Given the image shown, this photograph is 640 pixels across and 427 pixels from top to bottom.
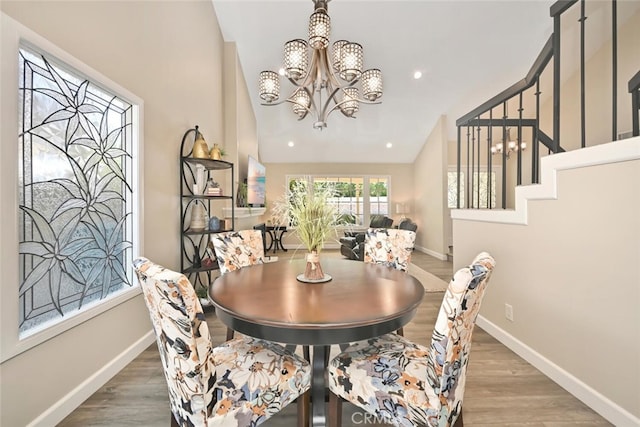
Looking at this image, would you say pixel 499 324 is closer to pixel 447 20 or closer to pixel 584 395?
pixel 584 395

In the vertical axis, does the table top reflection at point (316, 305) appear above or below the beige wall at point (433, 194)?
below

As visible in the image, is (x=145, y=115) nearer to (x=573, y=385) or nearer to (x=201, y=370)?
(x=201, y=370)

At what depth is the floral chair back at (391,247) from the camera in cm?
224

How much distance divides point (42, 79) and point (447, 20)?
469 cm

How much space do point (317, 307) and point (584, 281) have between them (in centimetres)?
169

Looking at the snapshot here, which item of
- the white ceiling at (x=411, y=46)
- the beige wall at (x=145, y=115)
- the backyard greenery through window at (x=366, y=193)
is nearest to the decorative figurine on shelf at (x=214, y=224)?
the beige wall at (x=145, y=115)

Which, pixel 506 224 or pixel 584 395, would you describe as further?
pixel 506 224

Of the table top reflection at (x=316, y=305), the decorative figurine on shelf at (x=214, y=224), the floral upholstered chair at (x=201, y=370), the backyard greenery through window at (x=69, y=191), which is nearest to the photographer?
the floral upholstered chair at (x=201, y=370)

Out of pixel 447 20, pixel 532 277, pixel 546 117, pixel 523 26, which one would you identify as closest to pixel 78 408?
pixel 532 277

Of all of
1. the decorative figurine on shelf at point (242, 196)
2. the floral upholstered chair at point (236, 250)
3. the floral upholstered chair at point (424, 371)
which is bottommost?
the floral upholstered chair at point (424, 371)

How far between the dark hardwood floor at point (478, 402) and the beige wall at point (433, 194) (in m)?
4.49

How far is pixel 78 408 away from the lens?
1646mm

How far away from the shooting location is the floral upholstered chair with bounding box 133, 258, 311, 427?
920 mm

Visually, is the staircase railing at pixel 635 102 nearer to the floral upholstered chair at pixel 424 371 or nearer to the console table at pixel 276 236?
the floral upholstered chair at pixel 424 371
